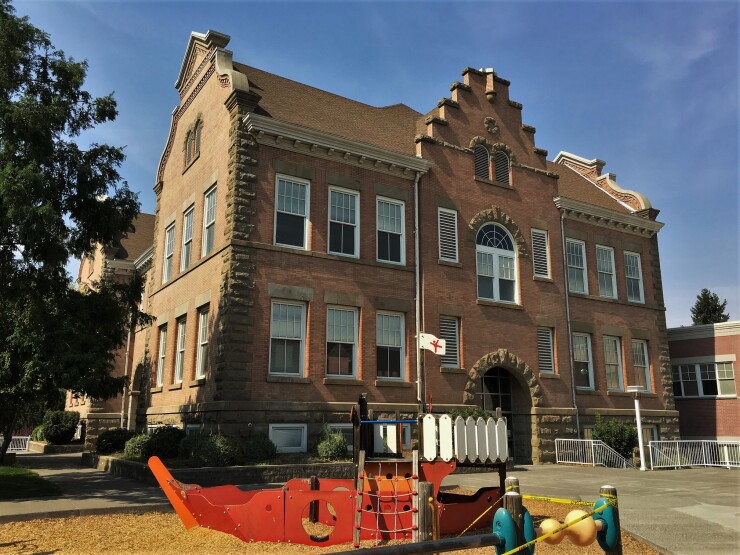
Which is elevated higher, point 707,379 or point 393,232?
point 393,232

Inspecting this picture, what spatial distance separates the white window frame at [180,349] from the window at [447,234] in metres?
9.90

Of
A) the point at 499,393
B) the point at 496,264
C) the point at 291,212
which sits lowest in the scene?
the point at 499,393

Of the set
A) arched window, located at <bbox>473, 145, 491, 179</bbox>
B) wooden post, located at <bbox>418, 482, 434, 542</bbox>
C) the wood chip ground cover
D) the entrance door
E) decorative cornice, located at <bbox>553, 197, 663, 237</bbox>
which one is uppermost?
arched window, located at <bbox>473, 145, 491, 179</bbox>

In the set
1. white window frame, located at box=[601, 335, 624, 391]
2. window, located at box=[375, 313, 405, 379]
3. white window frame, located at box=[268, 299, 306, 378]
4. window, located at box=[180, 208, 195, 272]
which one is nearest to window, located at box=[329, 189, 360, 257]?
white window frame, located at box=[268, 299, 306, 378]

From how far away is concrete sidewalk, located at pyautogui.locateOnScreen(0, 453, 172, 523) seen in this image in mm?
11641

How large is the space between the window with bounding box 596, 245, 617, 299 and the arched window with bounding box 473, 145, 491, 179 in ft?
22.9

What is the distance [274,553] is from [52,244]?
31.2ft

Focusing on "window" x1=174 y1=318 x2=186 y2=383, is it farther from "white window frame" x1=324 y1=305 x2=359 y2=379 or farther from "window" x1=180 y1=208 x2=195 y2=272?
"white window frame" x1=324 y1=305 x2=359 y2=379

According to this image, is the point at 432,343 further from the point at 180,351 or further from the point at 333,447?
the point at 180,351

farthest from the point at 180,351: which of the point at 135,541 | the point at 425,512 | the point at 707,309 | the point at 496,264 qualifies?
the point at 707,309

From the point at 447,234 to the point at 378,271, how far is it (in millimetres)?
3603

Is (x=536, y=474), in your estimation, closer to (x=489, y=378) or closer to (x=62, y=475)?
(x=489, y=378)

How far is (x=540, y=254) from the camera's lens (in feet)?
86.0

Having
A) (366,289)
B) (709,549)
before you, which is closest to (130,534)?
(709,549)
